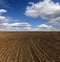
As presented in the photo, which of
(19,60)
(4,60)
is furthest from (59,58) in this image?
(4,60)

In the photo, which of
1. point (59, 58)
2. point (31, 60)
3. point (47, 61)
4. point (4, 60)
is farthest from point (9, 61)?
point (59, 58)

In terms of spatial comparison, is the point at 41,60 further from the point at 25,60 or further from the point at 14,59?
the point at 14,59

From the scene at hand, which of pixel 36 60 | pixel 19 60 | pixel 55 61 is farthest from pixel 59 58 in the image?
pixel 19 60

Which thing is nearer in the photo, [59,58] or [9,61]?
[9,61]

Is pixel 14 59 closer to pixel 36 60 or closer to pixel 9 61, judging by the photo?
pixel 9 61

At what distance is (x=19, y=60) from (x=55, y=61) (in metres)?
2.87

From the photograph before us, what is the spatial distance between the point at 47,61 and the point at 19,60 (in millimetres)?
2228

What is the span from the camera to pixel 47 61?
1338 cm

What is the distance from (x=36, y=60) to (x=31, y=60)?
40 cm

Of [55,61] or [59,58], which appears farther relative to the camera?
[59,58]

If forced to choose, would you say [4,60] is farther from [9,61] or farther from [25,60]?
[25,60]

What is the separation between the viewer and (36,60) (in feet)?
44.7

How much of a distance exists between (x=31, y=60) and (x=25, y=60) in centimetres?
48

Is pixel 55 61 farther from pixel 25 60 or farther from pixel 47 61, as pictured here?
pixel 25 60
